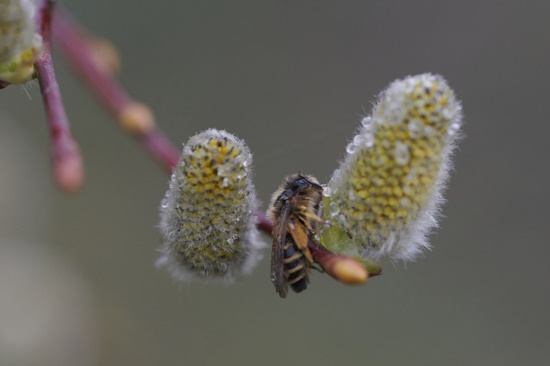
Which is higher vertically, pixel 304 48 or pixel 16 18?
pixel 304 48

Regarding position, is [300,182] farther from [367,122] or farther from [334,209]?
[367,122]

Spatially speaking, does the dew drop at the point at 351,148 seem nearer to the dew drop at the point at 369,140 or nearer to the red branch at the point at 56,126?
the dew drop at the point at 369,140

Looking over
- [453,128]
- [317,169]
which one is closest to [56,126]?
[453,128]

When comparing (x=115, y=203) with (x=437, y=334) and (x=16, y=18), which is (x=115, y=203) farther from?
(x=16, y=18)

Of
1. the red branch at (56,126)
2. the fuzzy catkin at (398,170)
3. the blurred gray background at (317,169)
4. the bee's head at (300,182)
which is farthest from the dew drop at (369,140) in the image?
the blurred gray background at (317,169)

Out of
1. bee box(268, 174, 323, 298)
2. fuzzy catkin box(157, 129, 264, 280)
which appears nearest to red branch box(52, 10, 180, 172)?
fuzzy catkin box(157, 129, 264, 280)

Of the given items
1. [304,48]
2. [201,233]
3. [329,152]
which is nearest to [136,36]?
[304,48]
